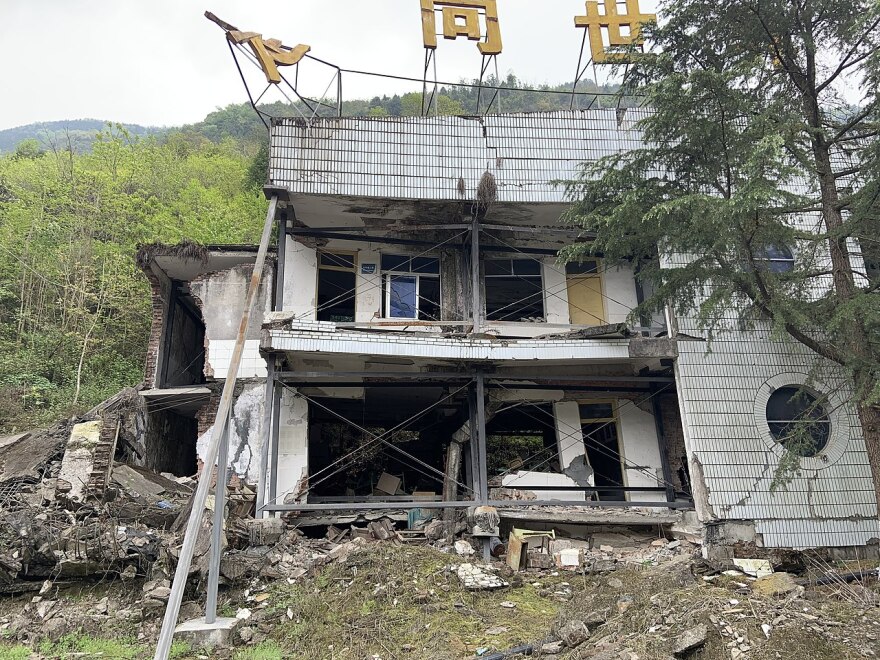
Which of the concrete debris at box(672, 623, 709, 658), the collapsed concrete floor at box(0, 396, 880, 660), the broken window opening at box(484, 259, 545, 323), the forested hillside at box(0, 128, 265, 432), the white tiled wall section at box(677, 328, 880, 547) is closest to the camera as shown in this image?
the concrete debris at box(672, 623, 709, 658)

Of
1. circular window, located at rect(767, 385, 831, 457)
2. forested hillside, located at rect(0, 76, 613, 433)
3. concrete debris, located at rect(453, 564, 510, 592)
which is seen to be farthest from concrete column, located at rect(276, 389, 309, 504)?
circular window, located at rect(767, 385, 831, 457)

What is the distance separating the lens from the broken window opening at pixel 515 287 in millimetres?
14383

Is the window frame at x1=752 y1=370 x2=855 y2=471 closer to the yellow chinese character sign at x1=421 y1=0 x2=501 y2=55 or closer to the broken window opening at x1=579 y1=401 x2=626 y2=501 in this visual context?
the broken window opening at x1=579 y1=401 x2=626 y2=501

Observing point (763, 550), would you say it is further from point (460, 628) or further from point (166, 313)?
point (166, 313)

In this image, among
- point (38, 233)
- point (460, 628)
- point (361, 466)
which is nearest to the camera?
point (460, 628)

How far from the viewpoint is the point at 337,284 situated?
14.2 m

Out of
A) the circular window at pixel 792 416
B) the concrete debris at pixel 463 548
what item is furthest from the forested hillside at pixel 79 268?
the concrete debris at pixel 463 548

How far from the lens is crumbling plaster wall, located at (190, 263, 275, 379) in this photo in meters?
13.3

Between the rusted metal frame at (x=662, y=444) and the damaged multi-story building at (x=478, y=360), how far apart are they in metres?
0.06

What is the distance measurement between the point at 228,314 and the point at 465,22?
28.6 ft

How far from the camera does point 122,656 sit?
750 centimetres

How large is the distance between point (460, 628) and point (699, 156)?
778 centimetres

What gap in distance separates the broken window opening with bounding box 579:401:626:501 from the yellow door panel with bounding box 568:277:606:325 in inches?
77.2

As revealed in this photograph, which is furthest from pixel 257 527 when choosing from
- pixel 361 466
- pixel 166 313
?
pixel 166 313
